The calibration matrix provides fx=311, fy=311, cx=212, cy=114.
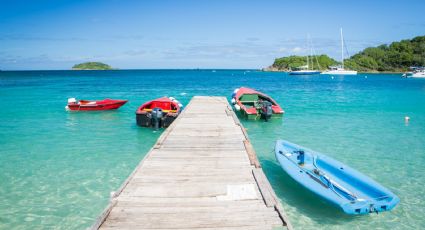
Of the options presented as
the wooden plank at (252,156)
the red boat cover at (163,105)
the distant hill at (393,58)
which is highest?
the distant hill at (393,58)

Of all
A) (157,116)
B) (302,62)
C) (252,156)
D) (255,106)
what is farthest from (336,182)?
Result: (302,62)

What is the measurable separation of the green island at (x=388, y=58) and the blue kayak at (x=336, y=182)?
146 m

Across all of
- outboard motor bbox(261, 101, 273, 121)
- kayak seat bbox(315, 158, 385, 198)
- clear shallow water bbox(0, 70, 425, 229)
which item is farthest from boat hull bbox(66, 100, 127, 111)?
kayak seat bbox(315, 158, 385, 198)

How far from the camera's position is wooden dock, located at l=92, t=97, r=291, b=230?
526 centimetres

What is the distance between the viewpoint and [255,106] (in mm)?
22156

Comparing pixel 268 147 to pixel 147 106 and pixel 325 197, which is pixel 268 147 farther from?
pixel 147 106

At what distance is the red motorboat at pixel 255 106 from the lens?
65.4ft

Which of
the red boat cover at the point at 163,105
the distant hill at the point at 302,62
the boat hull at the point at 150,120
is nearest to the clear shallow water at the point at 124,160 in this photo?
the boat hull at the point at 150,120

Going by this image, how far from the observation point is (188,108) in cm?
1933

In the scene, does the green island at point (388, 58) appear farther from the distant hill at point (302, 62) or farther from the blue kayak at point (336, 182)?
the blue kayak at point (336, 182)

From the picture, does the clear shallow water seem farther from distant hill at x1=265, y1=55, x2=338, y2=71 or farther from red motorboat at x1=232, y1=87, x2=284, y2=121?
distant hill at x1=265, y1=55, x2=338, y2=71

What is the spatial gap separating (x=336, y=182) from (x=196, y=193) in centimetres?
436

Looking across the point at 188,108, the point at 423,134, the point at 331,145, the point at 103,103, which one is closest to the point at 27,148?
the point at 188,108

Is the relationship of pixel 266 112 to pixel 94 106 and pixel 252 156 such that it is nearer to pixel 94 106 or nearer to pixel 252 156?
pixel 252 156
